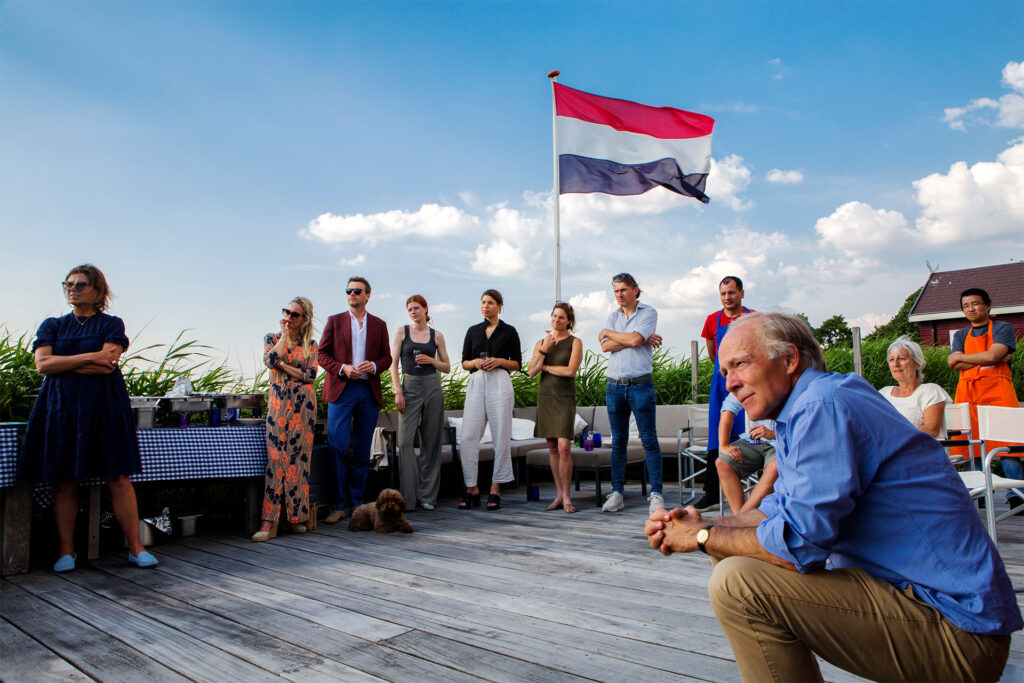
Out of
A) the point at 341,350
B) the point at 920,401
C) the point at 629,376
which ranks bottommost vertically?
the point at 920,401

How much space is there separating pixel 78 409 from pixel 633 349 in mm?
3381

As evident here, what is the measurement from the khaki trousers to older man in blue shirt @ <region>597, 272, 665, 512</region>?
3519mm

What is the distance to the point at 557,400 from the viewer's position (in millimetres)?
4969

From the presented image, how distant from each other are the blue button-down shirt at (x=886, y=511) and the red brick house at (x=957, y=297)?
29418mm

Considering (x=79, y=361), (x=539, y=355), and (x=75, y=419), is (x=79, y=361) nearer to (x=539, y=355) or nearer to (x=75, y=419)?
(x=75, y=419)

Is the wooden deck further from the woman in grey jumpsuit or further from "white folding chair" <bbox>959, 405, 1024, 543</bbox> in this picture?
the woman in grey jumpsuit

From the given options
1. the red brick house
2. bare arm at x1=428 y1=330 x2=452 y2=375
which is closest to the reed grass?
bare arm at x1=428 y1=330 x2=452 y2=375

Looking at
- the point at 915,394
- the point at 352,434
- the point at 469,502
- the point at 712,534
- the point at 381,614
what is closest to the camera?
the point at 712,534

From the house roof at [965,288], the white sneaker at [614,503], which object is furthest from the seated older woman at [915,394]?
the house roof at [965,288]

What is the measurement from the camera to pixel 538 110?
7.99 metres

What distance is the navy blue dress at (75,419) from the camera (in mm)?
3186

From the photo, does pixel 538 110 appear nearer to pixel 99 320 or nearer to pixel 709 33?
pixel 709 33

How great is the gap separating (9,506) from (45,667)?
1.69m

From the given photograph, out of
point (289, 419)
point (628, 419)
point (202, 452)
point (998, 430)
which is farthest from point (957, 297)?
point (202, 452)
